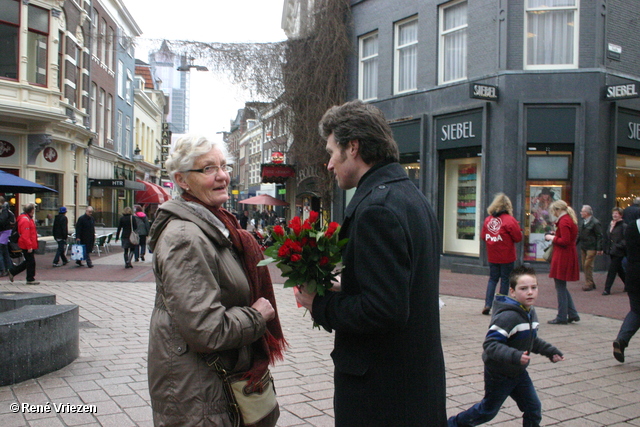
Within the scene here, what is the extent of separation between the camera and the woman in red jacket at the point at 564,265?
7.64m

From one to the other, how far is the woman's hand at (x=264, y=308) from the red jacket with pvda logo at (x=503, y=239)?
6477mm

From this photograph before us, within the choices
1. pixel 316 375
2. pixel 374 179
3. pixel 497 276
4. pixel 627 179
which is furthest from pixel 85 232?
pixel 374 179

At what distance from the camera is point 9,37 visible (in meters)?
19.2

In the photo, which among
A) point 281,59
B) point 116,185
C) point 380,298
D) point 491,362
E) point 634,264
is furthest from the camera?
point 116,185

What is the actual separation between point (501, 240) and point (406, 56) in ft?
33.9

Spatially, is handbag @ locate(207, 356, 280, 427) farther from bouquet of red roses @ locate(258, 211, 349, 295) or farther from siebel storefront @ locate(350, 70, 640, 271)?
siebel storefront @ locate(350, 70, 640, 271)

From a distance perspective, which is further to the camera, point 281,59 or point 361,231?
point 281,59

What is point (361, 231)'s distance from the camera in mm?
1900

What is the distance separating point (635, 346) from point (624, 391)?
198 centimetres

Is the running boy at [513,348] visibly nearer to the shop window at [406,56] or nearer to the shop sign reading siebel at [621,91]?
the shop sign reading siebel at [621,91]

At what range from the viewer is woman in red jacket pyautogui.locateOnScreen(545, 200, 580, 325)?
7645 mm

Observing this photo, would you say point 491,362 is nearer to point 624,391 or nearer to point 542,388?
point 542,388

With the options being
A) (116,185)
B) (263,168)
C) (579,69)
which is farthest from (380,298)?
(116,185)

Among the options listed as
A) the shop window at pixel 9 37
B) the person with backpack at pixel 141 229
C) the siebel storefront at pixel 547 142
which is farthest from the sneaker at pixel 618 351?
the shop window at pixel 9 37
